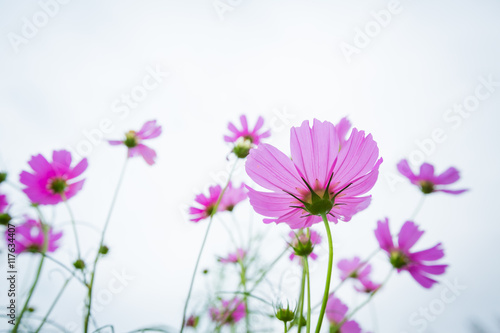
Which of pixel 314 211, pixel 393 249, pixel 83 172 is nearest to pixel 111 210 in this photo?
pixel 83 172

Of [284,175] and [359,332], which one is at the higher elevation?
[284,175]

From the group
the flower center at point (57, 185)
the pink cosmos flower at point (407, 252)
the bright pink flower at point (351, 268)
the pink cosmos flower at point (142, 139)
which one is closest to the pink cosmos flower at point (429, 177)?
the pink cosmos flower at point (407, 252)

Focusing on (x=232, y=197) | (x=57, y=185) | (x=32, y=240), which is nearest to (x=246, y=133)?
(x=232, y=197)

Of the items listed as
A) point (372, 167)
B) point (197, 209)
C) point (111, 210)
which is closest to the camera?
point (372, 167)

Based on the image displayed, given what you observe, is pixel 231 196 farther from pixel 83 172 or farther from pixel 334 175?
pixel 334 175

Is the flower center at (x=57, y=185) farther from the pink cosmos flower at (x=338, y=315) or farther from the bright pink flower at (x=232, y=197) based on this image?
the pink cosmos flower at (x=338, y=315)

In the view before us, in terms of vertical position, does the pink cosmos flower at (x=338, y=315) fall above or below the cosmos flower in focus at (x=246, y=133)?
below
